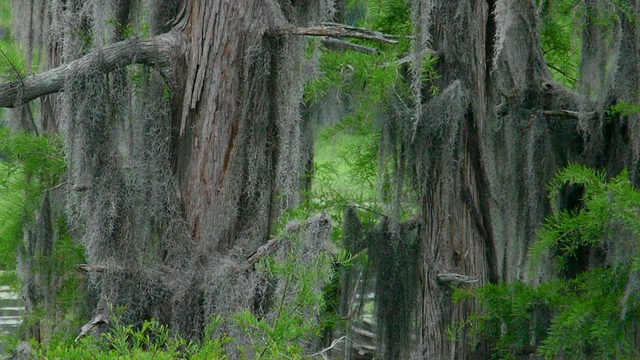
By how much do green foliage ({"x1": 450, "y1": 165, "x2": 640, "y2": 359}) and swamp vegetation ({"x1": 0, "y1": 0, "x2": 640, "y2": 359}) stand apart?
2 centimetres

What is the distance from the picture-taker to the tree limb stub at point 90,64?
4.21 metres

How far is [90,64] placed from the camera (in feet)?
14.0

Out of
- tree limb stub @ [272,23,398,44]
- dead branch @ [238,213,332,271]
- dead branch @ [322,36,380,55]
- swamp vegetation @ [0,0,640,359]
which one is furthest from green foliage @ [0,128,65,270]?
dead branch @ [238,213,332,271]

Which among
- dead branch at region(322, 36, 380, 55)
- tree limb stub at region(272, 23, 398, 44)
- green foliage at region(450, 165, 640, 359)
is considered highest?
dead branch at region(322, 36, 380, 55)

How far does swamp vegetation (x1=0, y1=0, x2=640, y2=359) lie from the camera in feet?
14.1

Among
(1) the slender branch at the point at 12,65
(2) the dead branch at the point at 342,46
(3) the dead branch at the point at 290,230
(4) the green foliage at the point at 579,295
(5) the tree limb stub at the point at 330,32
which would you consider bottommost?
(4) the green foliage at the point at 579,295

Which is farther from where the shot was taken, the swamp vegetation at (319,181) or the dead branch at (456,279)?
the dead branch at (456,279)

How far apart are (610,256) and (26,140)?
13.4 ft

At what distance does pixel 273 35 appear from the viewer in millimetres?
4480

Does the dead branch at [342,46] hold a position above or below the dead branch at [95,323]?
above

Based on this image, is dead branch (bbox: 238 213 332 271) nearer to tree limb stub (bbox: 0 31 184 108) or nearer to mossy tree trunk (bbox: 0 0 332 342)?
mossy tree trunk (bbox: 0 0 332 342)

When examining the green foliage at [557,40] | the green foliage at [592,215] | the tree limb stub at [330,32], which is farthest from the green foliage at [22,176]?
the green foliage at [557,40]

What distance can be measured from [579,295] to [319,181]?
2.41 m

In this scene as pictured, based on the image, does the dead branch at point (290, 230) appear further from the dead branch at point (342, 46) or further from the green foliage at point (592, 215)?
the dead branch at point (342, 46)
